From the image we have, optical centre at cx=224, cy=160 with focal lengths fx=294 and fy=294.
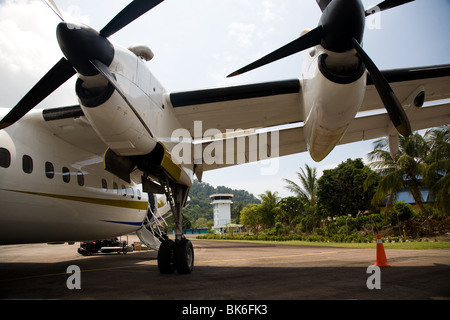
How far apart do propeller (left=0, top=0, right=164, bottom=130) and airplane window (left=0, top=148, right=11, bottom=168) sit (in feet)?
1.78

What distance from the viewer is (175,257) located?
631 cm

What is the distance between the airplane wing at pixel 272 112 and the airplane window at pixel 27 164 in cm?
301

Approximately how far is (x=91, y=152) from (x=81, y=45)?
3.98 meters

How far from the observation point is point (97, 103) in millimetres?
4738

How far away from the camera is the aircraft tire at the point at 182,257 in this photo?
6.19 meters

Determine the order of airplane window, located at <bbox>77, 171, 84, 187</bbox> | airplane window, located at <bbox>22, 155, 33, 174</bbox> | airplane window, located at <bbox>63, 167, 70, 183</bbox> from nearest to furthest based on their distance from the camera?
airplane window, located at <bbox>22, 155, 33, 174</bbox>, airplane window, located at <bbox>63, 167, 70, 183</bbox>, airplane window, located at <bbox>77, 171, 84, 187</bbox>

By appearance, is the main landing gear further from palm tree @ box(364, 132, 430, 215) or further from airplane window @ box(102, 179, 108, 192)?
palm tree @ box(364, 132, 430, 215)

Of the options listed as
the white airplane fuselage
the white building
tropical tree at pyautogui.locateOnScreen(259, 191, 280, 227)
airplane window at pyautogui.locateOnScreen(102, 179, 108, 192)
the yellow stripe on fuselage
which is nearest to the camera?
the white airplane fuselage

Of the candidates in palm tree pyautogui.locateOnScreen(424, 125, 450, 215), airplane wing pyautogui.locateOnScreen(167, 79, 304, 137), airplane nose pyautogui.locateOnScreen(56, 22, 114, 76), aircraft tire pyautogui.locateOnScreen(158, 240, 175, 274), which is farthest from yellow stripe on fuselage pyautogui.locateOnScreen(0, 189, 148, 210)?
palm tree pyautogui.locateOnScreen(424, 125, 450, 215)

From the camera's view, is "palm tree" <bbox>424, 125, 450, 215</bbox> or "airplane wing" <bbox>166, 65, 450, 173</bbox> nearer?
"airplane wing" <bbox>166, 65, 450, 173</bbox>

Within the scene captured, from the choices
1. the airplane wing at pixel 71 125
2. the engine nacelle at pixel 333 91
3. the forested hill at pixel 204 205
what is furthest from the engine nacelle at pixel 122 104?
the forested hill at pixel 204 205

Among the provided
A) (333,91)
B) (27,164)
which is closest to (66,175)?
(27,164)

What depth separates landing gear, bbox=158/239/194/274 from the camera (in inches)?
244
